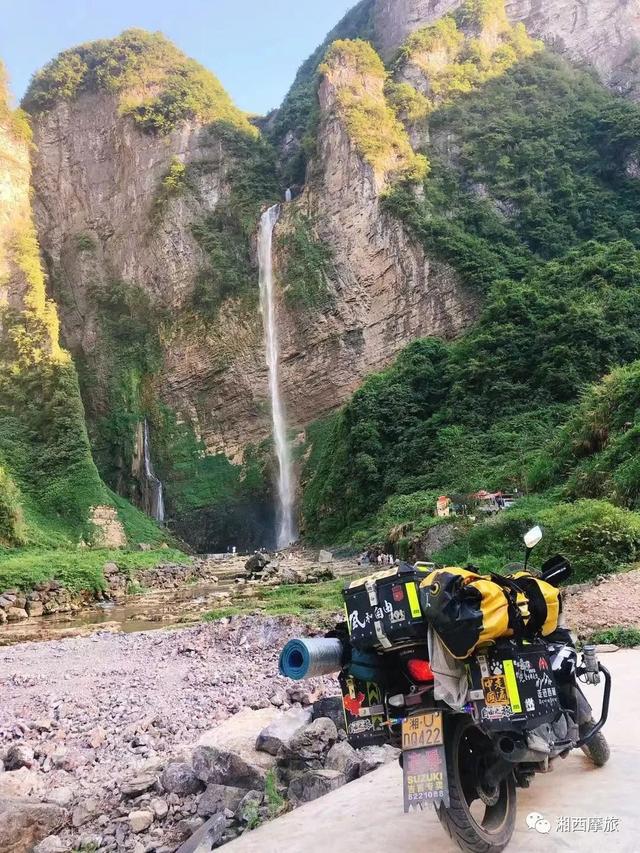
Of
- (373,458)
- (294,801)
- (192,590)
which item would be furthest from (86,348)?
(294,801)

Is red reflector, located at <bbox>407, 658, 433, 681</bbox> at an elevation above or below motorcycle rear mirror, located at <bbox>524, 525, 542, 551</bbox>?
below

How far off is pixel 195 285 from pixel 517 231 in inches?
791

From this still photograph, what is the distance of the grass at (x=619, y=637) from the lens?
5.40 metres

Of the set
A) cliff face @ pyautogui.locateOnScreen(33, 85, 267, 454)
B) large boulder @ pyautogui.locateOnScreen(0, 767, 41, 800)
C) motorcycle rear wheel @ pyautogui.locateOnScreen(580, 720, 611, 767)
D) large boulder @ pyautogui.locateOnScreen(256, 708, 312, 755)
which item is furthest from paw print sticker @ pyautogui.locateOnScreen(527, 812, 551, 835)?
cliff face @ pyautogui.locateOnScreen(33, 85, 267, 454)

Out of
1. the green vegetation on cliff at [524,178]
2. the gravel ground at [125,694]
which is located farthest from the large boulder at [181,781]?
the green vegetation on cliff at [524,178]

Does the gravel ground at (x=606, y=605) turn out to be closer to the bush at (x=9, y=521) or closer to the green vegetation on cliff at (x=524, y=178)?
the bush at (x=9, y=521)

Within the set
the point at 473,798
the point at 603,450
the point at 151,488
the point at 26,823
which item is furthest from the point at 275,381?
the point at 473,798

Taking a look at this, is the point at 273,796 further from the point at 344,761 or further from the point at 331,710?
the point at 331,710

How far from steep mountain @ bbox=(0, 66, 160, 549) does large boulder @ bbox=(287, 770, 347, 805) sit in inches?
916

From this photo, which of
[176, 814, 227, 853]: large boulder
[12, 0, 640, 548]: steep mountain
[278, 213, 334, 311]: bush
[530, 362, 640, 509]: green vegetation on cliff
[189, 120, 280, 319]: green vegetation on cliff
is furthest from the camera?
[189, 120, 280, 319]: green vegetation on cliff

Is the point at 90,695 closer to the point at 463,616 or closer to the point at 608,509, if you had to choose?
the point at 463,616

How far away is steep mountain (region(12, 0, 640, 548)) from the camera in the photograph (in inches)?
1164

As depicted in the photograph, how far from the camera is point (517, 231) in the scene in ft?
111

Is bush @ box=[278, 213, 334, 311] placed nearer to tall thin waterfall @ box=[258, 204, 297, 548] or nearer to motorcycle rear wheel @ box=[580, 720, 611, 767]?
tall thin waterfall @ box=[258, 204, 297, 548]
